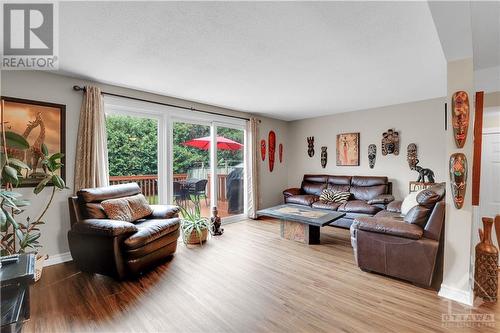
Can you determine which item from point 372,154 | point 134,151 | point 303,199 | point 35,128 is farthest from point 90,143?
point 372,154

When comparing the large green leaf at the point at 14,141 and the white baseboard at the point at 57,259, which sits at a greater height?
the large green leaf at the point at 14,141

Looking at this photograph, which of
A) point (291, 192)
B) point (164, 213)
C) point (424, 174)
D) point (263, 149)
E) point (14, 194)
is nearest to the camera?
point (14, 194)

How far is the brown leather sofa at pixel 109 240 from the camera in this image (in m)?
2.36

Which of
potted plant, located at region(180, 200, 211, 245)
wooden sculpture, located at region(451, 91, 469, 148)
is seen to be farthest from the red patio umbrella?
wooden sculpture, located at region(451, 91, 469, 148)

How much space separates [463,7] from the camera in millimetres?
1398

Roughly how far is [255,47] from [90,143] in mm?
2432

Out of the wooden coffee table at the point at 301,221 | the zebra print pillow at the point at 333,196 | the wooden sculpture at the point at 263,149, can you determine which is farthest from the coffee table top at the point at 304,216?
the wooden sculpture at the point at 263,149

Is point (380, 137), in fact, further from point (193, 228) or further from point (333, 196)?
point (193, 228)

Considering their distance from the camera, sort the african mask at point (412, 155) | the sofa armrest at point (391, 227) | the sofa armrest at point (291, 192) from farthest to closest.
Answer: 1. the sofa armrest at point (291, 192)
2. the african mask at point (412, 155)
3. the sofa armrest at point (391, 227)

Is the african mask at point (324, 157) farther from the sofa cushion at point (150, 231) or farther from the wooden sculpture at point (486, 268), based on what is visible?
the sofa cushion at point (150, 231)

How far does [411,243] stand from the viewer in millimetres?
2248

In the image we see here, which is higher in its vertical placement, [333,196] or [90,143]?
[90,143]

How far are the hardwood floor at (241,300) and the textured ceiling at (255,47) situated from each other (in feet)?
7.65

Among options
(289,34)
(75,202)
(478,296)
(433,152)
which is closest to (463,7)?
(289,34)
